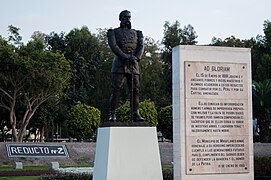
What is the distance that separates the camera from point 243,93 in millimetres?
10414

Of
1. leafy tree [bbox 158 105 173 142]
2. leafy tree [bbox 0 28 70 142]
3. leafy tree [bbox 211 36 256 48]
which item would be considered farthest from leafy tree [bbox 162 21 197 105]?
leafy tree [bbox 0 28 70 142]

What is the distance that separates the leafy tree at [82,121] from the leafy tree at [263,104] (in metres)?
10.6

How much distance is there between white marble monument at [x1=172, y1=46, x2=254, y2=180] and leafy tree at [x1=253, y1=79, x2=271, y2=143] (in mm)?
22800

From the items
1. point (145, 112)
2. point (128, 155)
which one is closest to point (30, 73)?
point (145, 112)

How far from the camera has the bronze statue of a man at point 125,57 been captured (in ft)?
38.3

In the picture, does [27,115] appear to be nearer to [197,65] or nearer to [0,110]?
[0,110]

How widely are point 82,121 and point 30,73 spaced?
5168mm

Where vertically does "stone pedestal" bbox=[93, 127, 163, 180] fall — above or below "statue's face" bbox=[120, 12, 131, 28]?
below

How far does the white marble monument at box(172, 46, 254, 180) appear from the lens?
9953mm

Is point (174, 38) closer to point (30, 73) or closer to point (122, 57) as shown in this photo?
point (30, 73)

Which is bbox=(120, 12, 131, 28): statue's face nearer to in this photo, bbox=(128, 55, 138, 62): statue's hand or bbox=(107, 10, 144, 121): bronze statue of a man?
bbox=(107, 10, 144, 121): bronze statue of a man

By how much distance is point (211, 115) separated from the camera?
33.0ft

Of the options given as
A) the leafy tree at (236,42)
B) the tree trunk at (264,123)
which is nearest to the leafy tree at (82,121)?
the tree trunk at (264,123)

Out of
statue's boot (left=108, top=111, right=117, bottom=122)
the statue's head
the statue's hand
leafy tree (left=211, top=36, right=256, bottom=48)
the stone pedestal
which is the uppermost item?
leafy tree (left=211, top=36, right=256, bottom=48)
